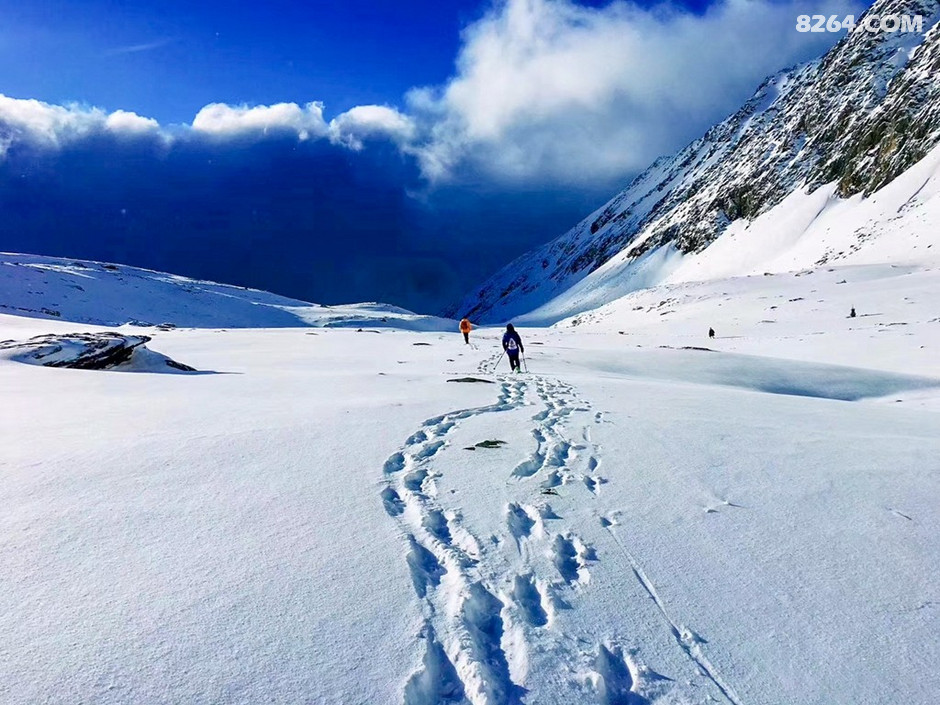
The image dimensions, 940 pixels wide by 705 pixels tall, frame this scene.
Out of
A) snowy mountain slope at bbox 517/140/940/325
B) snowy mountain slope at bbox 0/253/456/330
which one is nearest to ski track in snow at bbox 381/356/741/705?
snowy mountain slope at bbox 517/140/940/325

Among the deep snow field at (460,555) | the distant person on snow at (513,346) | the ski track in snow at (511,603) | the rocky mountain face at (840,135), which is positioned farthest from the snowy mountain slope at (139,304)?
the rocky mountain face at (840,135)

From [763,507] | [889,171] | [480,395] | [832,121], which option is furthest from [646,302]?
[832,121]

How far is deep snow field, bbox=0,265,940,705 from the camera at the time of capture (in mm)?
3484

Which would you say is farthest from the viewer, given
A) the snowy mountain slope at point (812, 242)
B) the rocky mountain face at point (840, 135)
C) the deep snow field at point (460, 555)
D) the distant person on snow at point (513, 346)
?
the rocky mountain face at point (840, 135)

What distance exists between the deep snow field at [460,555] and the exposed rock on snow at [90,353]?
6800 mm

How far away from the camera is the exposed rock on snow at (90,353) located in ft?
53.0

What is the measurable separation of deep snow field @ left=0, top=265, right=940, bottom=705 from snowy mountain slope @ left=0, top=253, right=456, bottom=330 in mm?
66989

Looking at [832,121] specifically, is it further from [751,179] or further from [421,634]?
[421,634]

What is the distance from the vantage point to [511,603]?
4.24 meters

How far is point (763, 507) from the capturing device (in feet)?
19.4

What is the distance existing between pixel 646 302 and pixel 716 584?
207 ft

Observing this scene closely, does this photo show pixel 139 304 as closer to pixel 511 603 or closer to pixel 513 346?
pixel 513 346

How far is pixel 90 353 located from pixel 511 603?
16805 mm

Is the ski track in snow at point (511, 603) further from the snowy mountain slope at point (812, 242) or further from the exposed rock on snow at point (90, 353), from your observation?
the snowy mountain slope at point (812, 242)
